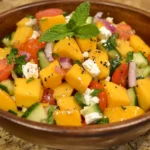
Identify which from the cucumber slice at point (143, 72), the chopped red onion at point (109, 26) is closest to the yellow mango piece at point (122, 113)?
the cucumber slice at point (143, 72)

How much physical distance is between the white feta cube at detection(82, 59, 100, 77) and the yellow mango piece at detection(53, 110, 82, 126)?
19cm

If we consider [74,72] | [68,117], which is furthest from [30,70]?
[68,117]

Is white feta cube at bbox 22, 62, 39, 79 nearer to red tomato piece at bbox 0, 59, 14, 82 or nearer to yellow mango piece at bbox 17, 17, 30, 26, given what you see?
red tomato piece at bbox 0, 59, 14, 82

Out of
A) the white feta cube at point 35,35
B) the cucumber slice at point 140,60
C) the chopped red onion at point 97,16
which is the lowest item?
the cucumber slice at point 140,60

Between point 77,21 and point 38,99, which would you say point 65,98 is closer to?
point 38,99

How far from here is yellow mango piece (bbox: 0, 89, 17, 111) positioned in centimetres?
123

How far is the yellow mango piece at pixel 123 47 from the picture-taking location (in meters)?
1.46

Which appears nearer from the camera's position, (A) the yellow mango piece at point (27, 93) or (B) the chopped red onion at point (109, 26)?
(A) the yellow mango piece at point (27, 93)

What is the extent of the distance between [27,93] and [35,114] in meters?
0.09

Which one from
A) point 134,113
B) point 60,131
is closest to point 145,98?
point 134,113

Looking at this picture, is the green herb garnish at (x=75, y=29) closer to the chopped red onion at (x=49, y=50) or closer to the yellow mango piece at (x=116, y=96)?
the chopped red onion at (x=49, y=50)

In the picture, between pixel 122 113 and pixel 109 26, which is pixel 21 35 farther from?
pixel 122 113

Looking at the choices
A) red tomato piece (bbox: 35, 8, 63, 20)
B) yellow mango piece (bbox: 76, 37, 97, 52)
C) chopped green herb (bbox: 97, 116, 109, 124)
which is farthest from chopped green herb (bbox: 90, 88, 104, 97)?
red tomato piece (bbox: 35, 8, 63, 20)

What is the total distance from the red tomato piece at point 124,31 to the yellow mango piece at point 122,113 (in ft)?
1.37
